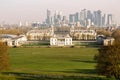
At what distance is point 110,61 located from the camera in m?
31.0

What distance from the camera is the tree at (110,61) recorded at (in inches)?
1208

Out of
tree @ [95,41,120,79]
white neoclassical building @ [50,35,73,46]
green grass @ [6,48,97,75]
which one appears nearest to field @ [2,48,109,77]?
green grass @ [6,48,97,75]

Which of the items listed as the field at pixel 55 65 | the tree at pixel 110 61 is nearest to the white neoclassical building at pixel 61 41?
the field at pixel 55 65

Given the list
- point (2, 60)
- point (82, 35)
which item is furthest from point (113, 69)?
point (82, 35)

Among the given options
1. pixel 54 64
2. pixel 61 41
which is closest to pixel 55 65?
pixel 54 64

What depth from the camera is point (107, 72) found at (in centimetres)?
3088

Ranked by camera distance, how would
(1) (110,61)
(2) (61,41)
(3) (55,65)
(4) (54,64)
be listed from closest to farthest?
(1) (110,61), (3) (55,65), (4) (54,64), (2) (61,41)

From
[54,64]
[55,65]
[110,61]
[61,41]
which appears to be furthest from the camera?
[61,41]

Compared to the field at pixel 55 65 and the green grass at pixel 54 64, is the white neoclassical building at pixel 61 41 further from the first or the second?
the field at pixel 55 65

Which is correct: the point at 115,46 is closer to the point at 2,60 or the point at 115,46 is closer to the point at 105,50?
the point at 105,50

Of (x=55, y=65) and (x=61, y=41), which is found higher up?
(x=61, y=41)

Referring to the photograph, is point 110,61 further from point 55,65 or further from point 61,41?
point 61,41

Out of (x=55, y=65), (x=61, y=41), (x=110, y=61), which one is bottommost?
(x=55, y=65)

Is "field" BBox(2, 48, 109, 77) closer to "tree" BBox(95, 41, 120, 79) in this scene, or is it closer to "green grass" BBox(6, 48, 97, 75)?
"green grass" BBox(6, 48, 97, 75)
